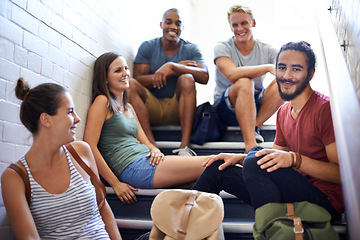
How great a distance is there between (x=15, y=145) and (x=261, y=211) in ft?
3.65

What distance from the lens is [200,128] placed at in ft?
9.22

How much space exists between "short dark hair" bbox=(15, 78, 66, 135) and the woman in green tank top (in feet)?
2.22

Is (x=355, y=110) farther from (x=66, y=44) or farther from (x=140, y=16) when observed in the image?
(x=140, y=16)

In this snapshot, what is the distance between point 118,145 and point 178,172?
41cm

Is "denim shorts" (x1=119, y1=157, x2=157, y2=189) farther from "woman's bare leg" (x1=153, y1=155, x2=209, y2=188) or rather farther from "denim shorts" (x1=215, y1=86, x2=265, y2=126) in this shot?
"denim shorts" (x1=215, y1=86, x2=265, y2=126)

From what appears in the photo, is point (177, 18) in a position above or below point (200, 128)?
above

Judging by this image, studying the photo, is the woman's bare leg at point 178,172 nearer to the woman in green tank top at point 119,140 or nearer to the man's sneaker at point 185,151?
the woman in green tank top at point 119,140

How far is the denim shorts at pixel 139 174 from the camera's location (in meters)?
2.24

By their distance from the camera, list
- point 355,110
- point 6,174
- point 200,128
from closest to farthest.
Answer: point 355,110 → point 6,174 → point 200,128

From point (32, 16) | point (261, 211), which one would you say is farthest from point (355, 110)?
point (32, 16)

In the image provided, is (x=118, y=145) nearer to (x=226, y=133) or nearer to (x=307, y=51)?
(x=226, y=133)

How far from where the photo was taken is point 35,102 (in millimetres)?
1618

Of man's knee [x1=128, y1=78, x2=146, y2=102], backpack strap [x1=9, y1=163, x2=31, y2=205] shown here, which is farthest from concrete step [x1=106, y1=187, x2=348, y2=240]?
man's knee [x1=128, y1=78, x2=146, y2=102]

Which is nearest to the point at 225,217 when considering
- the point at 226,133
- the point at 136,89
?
the point at 226,133
